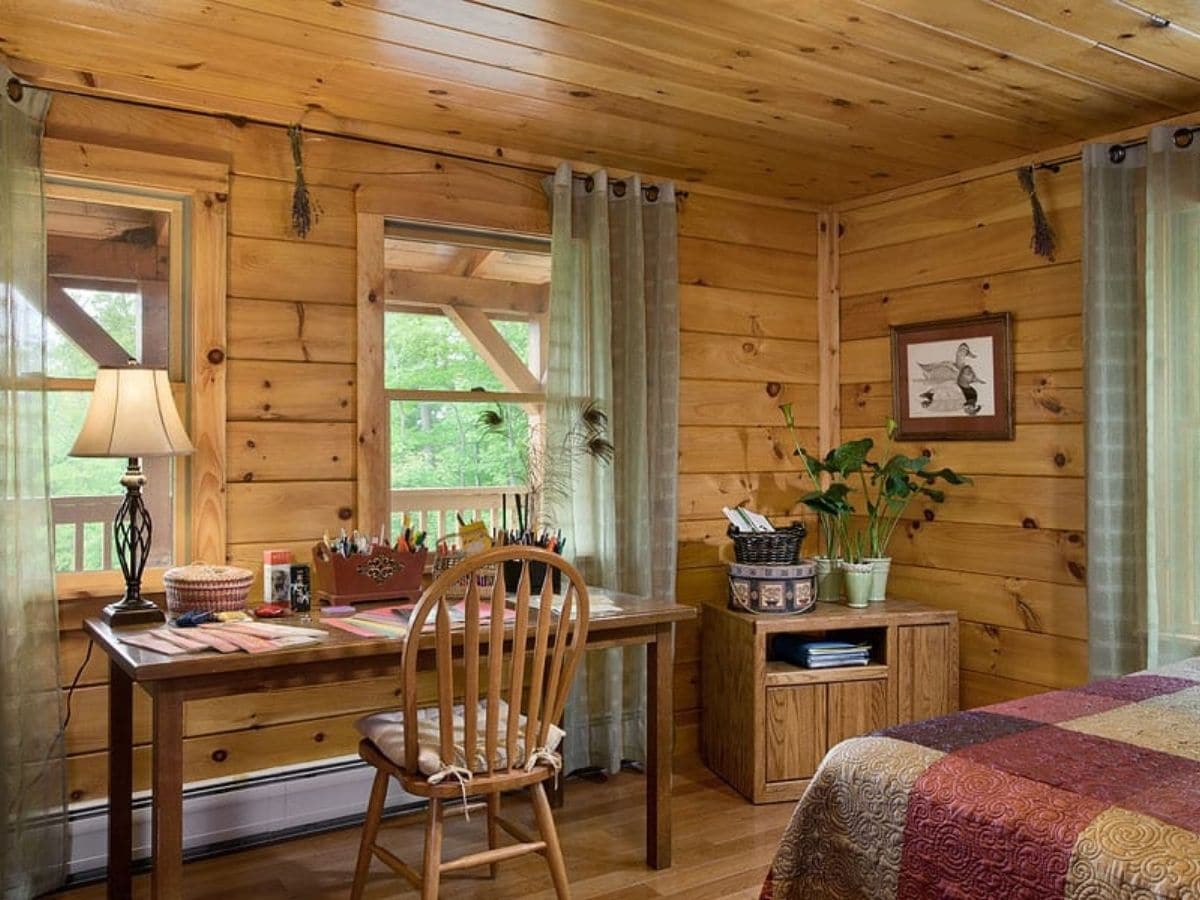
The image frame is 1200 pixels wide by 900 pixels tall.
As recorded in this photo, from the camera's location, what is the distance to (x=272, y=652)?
7.28 feet

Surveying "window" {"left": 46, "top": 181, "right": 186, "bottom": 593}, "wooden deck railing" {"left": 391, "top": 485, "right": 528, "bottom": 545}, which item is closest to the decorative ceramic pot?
"wooden deck railing" {"left": 391, "top": 485, "right": 528, "bottom": 545}

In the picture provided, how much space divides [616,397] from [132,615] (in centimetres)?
176

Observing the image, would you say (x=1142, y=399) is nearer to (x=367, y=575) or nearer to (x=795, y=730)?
(x=795, y=730)

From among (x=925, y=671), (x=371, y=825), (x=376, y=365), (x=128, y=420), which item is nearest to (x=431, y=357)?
(x=376, y=365)

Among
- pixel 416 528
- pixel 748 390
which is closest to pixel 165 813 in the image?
pixel 416 528

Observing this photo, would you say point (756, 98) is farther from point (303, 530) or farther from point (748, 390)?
point (303, 530)

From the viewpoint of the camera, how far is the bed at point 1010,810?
1370 mm

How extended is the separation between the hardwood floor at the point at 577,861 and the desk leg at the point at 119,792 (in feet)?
0.54

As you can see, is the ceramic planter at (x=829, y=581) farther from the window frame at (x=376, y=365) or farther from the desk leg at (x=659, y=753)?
the window frame at (x=376, y=365)

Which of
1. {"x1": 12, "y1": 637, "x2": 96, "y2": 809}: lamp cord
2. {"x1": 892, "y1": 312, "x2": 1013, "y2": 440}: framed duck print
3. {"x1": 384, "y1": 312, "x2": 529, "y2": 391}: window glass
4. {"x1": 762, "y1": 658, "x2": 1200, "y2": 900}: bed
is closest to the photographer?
{"x1": 762, "y1": 658, "x2": 1200, "y2": 900}: bed

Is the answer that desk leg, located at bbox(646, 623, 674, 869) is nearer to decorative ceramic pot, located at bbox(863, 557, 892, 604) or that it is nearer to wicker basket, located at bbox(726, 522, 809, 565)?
wicker basket, located at bbox(726, 522, 809, 565)

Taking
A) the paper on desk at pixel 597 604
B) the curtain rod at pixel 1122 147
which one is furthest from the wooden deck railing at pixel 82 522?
the curtain rod at pixel 1122 147

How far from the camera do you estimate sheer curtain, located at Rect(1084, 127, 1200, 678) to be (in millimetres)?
3027

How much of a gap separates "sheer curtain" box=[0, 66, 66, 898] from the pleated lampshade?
0.83ft
